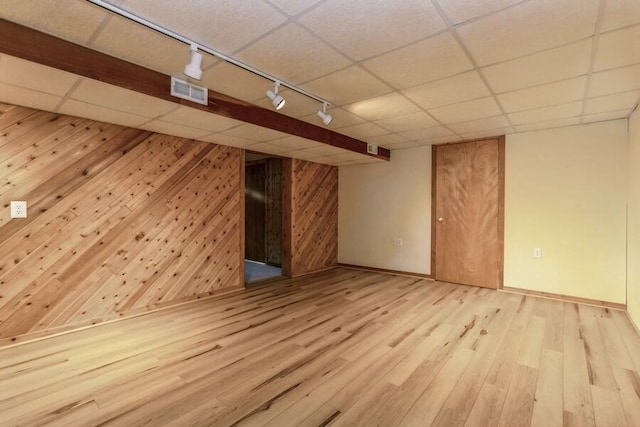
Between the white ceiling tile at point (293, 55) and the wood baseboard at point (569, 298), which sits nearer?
the white ceiling tile at point (293, 55)

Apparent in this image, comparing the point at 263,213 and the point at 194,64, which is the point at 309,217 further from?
the point at 194,64

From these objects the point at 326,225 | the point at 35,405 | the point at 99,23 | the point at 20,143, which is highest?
the point at 99,23

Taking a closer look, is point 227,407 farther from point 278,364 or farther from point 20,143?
point 20,143

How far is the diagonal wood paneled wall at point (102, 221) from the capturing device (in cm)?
269

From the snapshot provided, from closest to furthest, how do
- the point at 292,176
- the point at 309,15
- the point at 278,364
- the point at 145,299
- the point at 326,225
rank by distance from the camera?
the point at 309,15 → the point at 278,364 → the point at 145,299 → the point at 292,176 → the point at 326,225

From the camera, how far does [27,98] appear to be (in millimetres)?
2469

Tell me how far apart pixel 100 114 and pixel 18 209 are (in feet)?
3.57

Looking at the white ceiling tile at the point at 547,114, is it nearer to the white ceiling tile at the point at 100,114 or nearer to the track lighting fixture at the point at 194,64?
the track lighting fixture at the point at 194,64

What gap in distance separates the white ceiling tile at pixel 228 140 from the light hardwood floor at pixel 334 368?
2.07 metres

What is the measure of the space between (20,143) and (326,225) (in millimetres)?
4517

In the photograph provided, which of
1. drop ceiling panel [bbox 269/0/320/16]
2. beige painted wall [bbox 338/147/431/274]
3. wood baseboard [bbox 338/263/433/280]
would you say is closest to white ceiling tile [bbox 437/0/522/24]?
drop ceiling panel [bbox 269/0/320/16]

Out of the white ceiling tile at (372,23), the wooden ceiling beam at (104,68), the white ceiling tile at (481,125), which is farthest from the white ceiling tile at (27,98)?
the white ceiling tile at (481,125)

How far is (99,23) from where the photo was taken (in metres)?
1.78

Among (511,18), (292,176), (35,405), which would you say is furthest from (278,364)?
(292,176)
